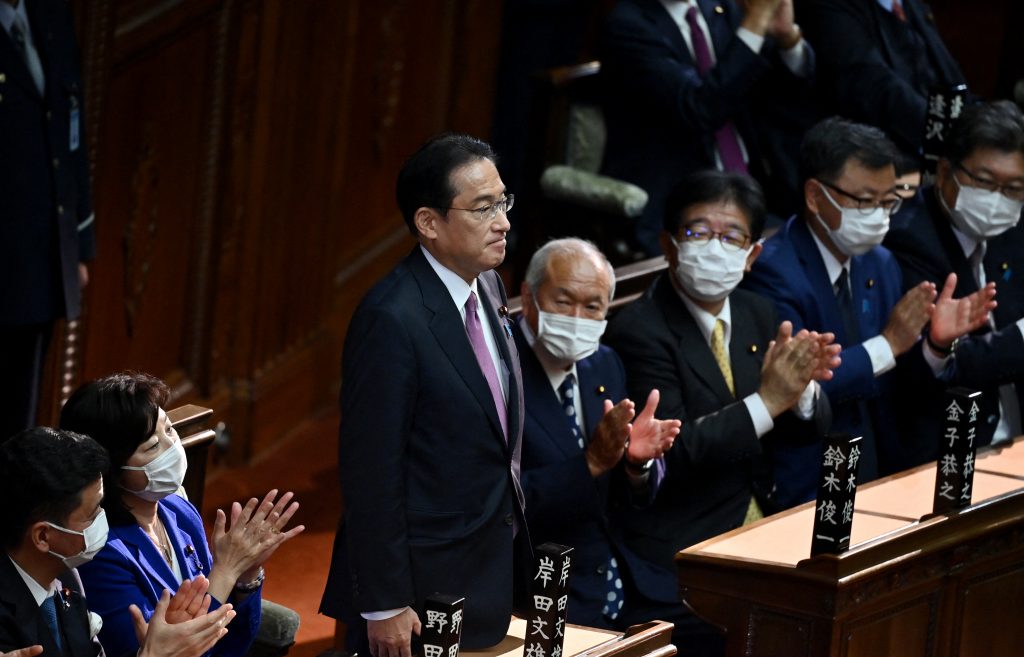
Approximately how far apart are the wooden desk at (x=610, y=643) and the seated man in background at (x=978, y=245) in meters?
1.59

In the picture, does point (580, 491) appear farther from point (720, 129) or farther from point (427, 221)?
point (720, 129)

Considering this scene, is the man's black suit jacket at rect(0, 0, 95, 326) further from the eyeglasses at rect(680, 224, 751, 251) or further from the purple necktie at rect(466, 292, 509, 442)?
the eyeglasses at rect(680, 224, 751, 251)

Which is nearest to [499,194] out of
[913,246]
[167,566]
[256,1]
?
[167,566]

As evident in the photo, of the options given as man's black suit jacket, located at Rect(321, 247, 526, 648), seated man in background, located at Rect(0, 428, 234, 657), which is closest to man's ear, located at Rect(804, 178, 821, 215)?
man's black suit jacket, located at Rect(321, 247, 526, 648)

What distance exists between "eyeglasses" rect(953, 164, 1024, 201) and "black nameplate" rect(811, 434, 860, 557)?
4.58 feet

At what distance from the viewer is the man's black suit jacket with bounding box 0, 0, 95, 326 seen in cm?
391

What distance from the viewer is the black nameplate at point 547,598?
2.78m

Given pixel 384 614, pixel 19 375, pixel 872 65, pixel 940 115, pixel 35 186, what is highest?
pixel 872 65

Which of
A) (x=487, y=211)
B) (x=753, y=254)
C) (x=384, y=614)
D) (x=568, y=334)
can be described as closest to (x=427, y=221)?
(x=487, y=211)

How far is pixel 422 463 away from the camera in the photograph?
301 centimetres

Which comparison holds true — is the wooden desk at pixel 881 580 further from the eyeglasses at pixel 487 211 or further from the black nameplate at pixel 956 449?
the eyeglasses at pixel 487 211

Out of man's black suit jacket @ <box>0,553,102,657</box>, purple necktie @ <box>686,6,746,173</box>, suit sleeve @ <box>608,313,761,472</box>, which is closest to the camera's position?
man's black suit jacket @ <box>0,553,102,657</box>

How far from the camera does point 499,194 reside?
10.0ft

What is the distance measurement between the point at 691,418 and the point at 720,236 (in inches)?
16.6
